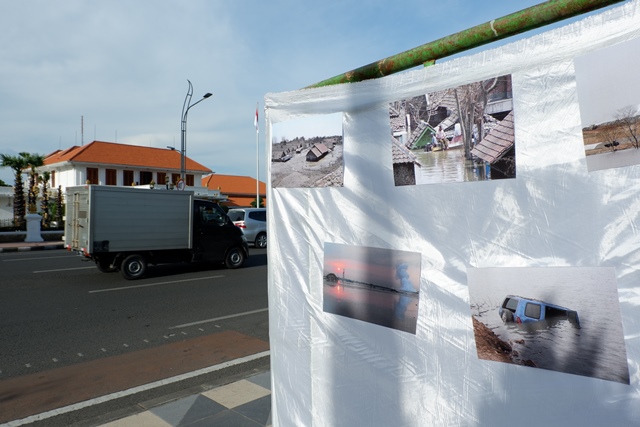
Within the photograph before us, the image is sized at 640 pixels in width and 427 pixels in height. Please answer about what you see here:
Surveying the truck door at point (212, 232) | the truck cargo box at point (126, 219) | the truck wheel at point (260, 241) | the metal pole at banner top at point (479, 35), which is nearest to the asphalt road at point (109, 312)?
the truck door at point (212, 232)

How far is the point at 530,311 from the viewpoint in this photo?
4.45 ft

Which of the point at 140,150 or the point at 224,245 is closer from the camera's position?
the point at 224,245

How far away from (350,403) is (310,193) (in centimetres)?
84

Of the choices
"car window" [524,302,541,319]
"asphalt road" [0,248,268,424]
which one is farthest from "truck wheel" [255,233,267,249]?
"car window" [524,302,541,319]

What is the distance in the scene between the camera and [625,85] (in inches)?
47.3

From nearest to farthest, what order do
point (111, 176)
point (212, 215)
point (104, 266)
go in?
point (104, 266) < point (212, 215) < point (111, 176)

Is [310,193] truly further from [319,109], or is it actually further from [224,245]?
[224,245]

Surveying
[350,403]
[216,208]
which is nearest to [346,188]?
[350,403]

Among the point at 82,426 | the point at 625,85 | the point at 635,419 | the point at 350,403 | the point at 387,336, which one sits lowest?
the point at 82,426

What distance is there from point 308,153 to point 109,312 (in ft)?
22.6

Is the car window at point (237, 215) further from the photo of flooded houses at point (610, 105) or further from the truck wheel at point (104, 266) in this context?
the photo of flooded houses at point (610, 105)

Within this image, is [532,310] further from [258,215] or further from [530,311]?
[258,215]

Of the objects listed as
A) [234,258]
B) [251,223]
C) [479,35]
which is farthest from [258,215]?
[479,35]

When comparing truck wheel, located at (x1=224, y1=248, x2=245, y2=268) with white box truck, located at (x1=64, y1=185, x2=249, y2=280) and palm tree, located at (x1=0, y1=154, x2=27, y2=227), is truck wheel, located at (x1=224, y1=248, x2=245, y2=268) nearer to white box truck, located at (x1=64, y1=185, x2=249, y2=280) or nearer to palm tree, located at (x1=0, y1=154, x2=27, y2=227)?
white box truck, located at (x1=64, y1=185, x2=249, y2=280)
